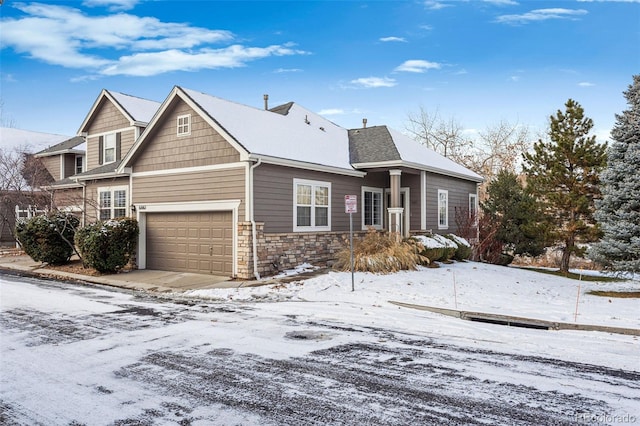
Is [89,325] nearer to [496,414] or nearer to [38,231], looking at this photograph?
[496,414]

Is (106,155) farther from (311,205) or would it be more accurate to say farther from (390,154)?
(390,154)

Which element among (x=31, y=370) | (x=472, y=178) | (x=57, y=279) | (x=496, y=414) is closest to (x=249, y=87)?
(x=472, y=178)

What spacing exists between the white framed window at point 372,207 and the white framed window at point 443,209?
2599mm

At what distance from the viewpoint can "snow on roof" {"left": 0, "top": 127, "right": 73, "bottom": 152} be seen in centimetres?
3192

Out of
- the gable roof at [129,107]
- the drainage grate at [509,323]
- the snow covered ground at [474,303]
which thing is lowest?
the drainage grate at [509,323]

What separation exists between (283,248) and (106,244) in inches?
233

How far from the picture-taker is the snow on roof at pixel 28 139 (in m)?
31.9

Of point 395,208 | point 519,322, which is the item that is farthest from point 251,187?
point 519,322

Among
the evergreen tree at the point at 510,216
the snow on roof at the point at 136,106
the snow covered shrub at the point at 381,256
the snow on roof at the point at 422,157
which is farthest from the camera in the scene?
the snow on roof at the point at 136,106

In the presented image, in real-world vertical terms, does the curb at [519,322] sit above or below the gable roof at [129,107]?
below

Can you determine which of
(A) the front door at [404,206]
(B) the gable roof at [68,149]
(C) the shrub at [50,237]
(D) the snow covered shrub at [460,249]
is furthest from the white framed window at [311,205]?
(B) the gable roof at [68,149]

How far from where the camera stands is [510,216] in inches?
816

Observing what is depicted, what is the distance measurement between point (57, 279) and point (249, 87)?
1556 centimetres

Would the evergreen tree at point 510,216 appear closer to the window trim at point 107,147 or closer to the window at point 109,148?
the window trim at point 107,147
